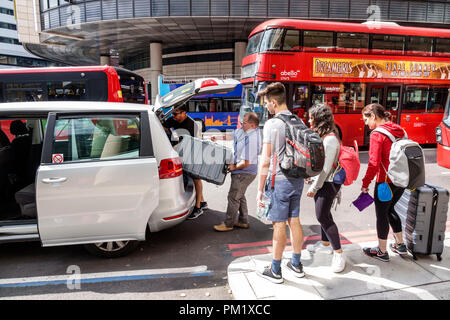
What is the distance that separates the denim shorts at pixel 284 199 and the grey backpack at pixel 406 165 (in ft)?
3.11

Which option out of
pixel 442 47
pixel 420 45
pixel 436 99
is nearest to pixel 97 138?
pixel 420 45

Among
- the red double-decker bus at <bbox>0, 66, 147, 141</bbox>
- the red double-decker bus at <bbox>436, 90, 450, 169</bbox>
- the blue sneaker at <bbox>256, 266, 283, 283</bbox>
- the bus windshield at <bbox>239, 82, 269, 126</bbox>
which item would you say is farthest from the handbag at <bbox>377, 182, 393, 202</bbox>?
the red double-decker bus at <bbox>0, 66, 147, 141</bbox>

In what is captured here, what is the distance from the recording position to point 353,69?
1050cm

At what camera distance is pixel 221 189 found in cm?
653

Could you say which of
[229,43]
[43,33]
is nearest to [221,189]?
[229,43]

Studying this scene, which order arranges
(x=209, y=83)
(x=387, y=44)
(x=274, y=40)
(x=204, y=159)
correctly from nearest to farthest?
(x=209, y=83) < (x=204, y=159) < (x=274, y=40) < (x=387, y=44)

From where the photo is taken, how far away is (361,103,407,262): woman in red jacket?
3064 millimetres

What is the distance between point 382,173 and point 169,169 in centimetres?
219

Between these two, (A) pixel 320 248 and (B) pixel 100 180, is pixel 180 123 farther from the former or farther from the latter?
(A) pixel 320 248

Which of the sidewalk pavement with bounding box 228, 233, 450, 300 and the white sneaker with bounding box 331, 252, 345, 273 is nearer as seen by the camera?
the sidewalk pavement with bounding box 228, 233, 450, 300

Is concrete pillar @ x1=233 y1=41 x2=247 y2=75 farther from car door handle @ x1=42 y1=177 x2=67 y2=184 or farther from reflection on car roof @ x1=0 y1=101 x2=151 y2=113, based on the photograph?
car door handle @ x1=42 y1=177 x2=67 y2=184

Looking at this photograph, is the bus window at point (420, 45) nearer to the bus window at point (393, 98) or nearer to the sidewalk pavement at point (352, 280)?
the bus window at point (393, 98)

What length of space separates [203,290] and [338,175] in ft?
5.51

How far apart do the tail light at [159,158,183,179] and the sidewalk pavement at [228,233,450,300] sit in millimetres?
1138
